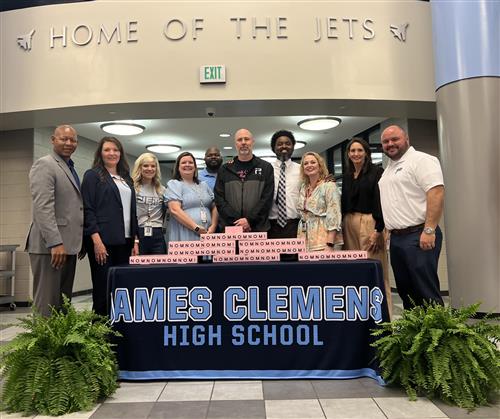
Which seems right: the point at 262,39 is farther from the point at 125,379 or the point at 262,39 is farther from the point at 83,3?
the point at 125,379

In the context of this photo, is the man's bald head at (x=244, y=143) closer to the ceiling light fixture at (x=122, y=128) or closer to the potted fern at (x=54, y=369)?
the potted fern at (x=54, y=369)

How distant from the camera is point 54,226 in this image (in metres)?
2.70

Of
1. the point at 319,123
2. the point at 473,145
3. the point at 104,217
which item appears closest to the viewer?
the point at 104,217

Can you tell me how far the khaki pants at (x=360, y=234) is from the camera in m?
3.28

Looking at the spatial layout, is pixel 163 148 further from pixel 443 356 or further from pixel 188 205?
pixel 443 356

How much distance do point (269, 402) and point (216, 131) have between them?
19.4 feet

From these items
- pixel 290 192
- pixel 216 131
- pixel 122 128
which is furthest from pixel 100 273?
pixel 216 131

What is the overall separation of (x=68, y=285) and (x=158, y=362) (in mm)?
864

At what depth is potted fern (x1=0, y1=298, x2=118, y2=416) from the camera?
7.04ft

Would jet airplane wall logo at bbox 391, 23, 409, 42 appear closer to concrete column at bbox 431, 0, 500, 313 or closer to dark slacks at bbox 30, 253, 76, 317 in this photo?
concrete column at bbox 431, 0, 500, 313

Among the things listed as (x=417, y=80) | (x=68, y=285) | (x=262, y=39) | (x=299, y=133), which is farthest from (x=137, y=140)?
(x=68, y=285)

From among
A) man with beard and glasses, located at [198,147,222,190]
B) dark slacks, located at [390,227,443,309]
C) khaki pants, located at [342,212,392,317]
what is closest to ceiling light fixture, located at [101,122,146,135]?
man with beard and glasses, located at [198,147,222,190]

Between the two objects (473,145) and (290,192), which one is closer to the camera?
(290,192)

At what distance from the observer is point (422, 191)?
2.74m
